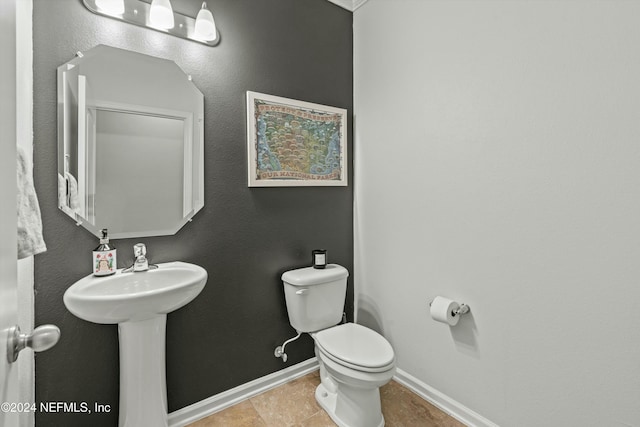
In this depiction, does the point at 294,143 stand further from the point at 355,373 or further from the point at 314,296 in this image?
the point at 355,373

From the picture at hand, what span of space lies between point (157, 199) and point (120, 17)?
34.1 inches

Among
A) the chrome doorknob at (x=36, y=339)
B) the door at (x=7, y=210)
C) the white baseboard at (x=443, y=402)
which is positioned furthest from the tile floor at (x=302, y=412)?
the chrome doorknob at (x=36, y=339)

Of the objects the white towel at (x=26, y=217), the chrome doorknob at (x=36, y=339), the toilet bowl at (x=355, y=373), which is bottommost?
the toilet bowl at (x=355, y=373)

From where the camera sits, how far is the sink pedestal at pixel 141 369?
4.41 ft

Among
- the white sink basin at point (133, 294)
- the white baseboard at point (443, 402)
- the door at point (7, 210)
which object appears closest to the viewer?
the door at point (7, 210)

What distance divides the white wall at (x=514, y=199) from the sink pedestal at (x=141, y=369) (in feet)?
4.46

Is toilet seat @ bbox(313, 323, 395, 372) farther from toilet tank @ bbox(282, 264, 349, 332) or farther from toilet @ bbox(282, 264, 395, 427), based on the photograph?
toilet tank @ bbox(282, 264, 349, 332)

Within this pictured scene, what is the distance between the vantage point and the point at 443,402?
1.73m

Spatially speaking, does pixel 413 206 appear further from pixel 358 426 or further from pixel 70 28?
pixel 70 28

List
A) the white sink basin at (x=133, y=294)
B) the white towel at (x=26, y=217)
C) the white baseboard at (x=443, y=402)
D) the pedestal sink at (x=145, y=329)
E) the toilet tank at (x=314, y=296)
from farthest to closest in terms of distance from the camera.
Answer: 1. the toilet tank at (x=314, y=296)
2. the white baseboard at (x=443, y=402)
3. the pedestal sink at (x=145, y=329)
4. the white sink basin at (x=133, y=294)
5. the white towel at (x=26, y=217)

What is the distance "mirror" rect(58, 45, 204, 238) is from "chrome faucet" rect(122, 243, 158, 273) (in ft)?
0.26

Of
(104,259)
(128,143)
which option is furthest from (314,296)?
(128,143)

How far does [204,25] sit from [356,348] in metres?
1.86

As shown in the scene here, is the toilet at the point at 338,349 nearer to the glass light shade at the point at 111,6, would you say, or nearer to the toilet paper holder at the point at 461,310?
the toilet paper holder at the point at 461,310
